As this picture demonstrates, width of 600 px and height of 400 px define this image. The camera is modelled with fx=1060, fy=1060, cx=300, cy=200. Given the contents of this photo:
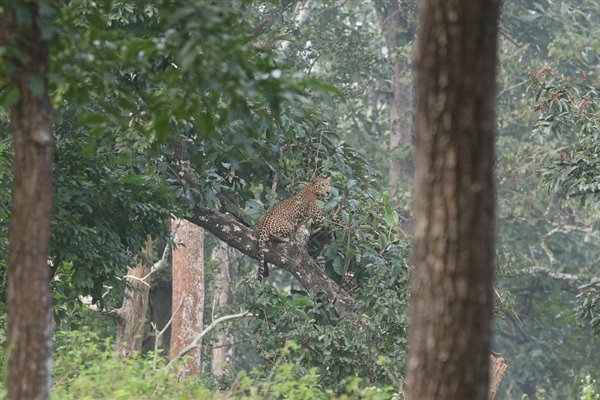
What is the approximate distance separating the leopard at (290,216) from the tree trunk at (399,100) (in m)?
11.4

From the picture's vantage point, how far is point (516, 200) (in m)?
23.1

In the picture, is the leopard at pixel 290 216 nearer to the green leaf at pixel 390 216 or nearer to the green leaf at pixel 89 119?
the green leaf at pixel 390 216

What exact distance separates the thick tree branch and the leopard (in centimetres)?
9

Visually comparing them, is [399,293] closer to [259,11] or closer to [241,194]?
[241,194]

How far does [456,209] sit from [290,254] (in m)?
7.90

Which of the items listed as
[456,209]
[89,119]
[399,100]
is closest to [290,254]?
[89,119]

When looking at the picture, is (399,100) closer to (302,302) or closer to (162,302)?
(162,302)

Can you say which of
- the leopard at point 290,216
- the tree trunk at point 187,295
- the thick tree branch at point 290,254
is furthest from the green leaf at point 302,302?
the tree trunk at point 187,295

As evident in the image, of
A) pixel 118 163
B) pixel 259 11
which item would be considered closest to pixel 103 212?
pixel 118 163

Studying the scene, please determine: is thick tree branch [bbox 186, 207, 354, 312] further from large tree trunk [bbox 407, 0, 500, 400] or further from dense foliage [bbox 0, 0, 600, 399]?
large tree trunk [bbox 407, 0, 500, 400]

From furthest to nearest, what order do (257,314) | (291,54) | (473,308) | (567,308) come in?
(567,308), (291,54), (257,314), (473,308)

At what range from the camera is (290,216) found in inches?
466

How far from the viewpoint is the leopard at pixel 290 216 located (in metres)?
11.6

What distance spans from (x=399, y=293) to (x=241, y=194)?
2.15m
